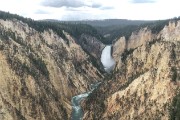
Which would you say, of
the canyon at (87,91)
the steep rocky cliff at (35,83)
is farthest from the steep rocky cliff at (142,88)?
the steep rocky cliff at (35,83)

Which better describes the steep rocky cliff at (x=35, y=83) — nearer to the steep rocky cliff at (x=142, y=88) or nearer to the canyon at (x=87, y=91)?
the canyon at (x=87, y=91)

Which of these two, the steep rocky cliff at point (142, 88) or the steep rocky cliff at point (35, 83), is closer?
→ the steep rocky cliff at point (142, 88)

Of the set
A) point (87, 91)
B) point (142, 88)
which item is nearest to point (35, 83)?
point (142, 88)

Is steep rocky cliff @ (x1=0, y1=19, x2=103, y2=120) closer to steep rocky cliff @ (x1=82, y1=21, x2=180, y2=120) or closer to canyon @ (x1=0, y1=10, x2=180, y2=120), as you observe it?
canyon @ (x1=0, y1=10, x2=180, y2=120)

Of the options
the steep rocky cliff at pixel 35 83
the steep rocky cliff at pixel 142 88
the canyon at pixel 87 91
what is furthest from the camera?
the steep rocky cliff at pixel 35 83

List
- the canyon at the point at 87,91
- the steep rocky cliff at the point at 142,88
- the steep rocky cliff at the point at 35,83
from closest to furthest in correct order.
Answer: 1. the steep rocky cliff at the point at 142,88
2. the canyon at the point at 87,91
3. the steep rocky cliff at the point at 35,83

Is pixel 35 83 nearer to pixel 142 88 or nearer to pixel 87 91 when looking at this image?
pixel 142 88

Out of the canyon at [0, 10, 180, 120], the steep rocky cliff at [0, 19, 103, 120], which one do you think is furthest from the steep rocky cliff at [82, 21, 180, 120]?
the steep rocky cliff at [0, 19, 103, 120]

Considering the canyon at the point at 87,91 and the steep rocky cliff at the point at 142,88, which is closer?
the steep rocky cliff at the point at 142,88

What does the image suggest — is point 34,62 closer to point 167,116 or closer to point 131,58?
point 131,58
